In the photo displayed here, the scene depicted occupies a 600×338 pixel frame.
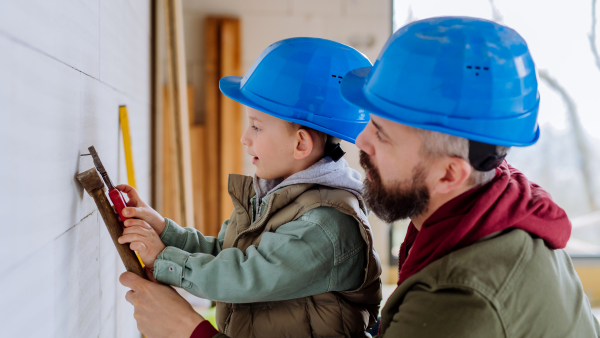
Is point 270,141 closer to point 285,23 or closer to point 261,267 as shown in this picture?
point 261,267

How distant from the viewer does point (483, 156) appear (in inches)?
39.1

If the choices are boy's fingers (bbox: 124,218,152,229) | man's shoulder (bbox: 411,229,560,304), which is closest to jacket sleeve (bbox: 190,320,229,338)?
boy's fingers (bbox: 124,218,152,229)

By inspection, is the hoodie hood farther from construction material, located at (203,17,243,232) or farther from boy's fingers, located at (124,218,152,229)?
construction material, located at (203,17,243,232)

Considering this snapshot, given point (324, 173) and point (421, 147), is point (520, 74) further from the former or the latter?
point (324, 173)

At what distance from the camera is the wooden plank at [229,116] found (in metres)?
3.23

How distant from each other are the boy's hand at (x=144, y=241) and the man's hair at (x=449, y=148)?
2.33ft

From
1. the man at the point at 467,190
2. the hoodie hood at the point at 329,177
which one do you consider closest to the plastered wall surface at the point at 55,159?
the hoodie hood at the point at 329,177

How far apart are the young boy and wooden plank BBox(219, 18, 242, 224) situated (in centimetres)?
192

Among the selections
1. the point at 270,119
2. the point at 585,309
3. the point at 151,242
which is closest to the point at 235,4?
the point at 270,119

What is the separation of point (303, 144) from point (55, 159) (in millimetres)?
673

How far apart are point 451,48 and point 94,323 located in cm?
118

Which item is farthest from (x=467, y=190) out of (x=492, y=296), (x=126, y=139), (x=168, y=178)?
(x=168, y=178)

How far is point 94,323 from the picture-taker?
124cm

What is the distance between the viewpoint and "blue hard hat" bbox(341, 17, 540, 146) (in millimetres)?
944
